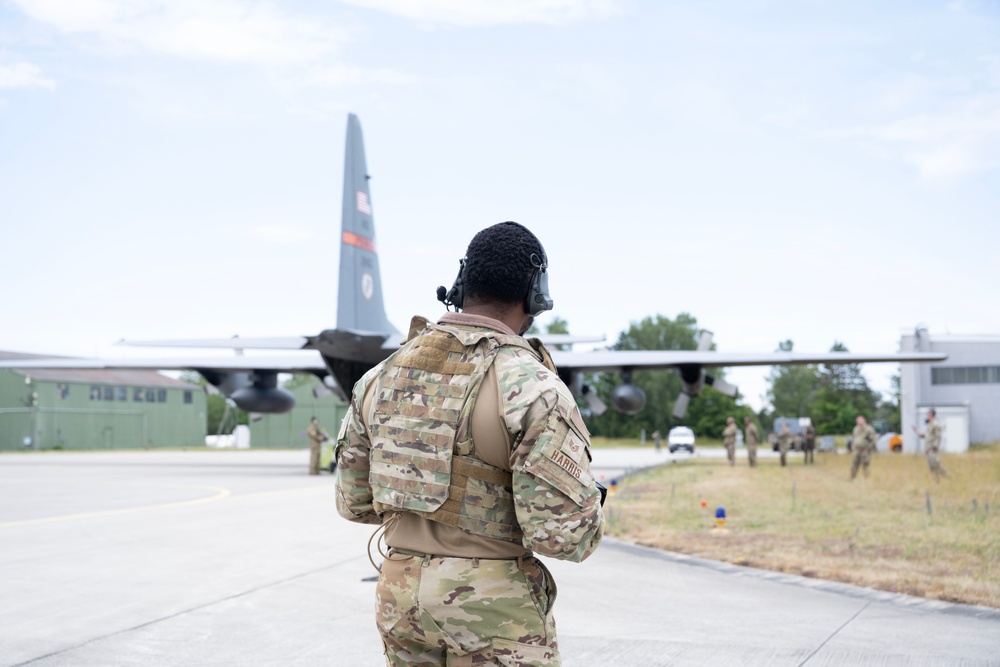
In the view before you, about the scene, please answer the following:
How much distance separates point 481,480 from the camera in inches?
98.6

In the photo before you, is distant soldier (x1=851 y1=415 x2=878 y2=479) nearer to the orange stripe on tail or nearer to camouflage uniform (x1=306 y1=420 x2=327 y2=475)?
the orange stripe on tail

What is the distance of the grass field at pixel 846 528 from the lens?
823 centimetres

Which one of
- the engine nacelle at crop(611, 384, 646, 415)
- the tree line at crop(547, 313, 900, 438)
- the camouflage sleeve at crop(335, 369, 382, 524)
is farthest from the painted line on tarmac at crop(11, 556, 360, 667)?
the tree line at crop(547, 313, 900, 438)

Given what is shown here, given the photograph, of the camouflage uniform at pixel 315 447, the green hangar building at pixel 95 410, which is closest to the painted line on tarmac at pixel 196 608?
the camouflage uniform at pixel 315 447

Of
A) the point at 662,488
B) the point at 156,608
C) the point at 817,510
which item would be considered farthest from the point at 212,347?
the point at 156,608

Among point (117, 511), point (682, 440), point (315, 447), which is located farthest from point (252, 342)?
point (682, 440)

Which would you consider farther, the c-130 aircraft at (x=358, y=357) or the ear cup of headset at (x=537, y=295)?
the c-130 aircraft at (x=358, y=357)

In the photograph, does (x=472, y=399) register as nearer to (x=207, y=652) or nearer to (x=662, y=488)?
(x=207, y=652)

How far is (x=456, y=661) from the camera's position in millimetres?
2455

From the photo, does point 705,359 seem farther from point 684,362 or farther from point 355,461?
point 355,461

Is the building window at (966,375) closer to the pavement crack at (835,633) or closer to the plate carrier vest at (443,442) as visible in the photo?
the pavement crack at (835,633)

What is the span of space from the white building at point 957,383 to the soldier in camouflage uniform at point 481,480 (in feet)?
171

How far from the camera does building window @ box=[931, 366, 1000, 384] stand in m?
50.9

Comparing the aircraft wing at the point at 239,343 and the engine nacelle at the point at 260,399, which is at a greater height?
the aircraft wing at the point at 239,343
